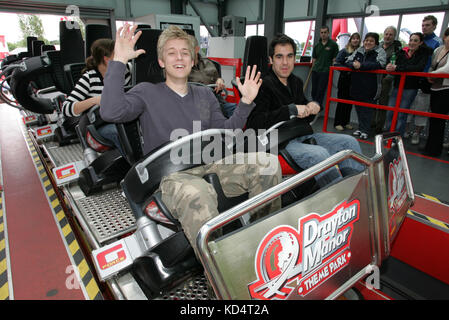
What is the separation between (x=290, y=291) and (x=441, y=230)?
1280 millimetres

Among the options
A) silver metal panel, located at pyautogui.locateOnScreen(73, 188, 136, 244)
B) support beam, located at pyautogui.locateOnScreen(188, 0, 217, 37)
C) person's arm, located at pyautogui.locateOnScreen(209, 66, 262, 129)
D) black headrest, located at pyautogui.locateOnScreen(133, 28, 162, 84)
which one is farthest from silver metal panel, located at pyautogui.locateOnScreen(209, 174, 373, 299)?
support beam, located at pyautogui.locateOnScreen(188, 0, 217, 37)

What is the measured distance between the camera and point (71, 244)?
217cm

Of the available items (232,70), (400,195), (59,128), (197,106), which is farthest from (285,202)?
(232,70)

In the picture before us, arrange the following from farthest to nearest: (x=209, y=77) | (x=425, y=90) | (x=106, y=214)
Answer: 1. (x=425, y=90)
2. (x=209, y=77)
3. (x=106, y=214)

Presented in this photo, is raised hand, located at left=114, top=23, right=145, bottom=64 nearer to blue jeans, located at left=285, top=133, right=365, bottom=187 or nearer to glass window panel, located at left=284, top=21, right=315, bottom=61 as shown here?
blue jeans, located at left=285, top=133, right=365, bottom=187

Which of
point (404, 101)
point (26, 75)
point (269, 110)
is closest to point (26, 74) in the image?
point (26, 75)

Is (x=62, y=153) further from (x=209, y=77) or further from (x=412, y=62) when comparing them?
(x=412, y=62)

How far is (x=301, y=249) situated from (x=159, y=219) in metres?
0.73

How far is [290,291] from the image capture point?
1.07 m

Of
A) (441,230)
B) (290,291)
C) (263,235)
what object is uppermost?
(263,235)

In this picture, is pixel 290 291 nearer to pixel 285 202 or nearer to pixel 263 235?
pixel 263 235

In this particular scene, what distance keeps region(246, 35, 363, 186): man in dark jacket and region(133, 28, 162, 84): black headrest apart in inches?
28.7

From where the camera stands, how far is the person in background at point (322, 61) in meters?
5.57

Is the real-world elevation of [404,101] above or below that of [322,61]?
below
